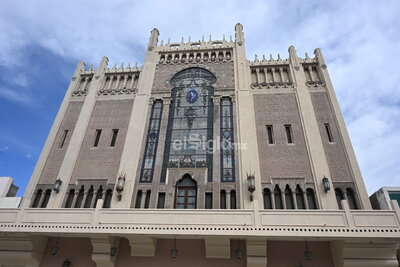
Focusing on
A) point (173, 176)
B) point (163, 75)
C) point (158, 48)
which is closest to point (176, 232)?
point (173, 176)

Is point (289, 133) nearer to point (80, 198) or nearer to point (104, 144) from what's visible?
point (104, 144)

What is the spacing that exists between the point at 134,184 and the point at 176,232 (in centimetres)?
466

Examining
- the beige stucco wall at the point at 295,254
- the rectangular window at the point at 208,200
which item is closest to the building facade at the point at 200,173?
the beige stucco wall at the point at 295,254

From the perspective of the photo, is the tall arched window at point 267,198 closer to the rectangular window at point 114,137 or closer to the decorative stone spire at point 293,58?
the decorative stone spire at point 293,58

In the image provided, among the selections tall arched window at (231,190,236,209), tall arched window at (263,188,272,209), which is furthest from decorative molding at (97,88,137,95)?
tall arched window at (263,188,272,209)

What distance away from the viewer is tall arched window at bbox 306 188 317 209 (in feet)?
38.3

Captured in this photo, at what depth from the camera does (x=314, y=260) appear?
10055 millimetres

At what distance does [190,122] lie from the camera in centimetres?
1490

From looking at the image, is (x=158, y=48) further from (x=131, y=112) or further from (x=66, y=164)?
(x=66, y=164)

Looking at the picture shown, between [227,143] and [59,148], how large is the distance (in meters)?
10.4

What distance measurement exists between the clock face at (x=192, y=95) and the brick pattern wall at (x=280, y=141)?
3.90 metres

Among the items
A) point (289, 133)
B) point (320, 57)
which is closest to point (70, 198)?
point (289, 133)

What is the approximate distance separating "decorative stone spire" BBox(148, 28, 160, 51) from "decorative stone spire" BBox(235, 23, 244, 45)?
21.3ft

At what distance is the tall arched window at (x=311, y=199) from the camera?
38.3 feet
